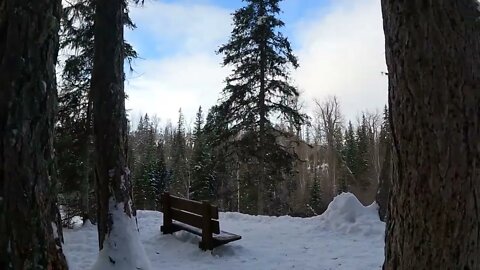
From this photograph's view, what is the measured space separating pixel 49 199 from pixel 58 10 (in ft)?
4.38

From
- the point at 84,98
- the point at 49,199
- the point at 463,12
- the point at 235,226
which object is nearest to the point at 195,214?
the point at 235,226

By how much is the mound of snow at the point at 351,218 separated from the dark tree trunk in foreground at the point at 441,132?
7.27 meters

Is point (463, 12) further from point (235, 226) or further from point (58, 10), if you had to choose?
point (235, 226)

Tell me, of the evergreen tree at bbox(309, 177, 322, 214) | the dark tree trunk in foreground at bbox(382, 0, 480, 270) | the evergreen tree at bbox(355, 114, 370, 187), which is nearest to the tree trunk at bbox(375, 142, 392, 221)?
the dark tree trunk in foreground at bbox(382, 0, 480, 270)

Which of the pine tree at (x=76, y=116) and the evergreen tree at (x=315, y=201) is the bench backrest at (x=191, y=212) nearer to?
the pine tree at (x=76, y=116)

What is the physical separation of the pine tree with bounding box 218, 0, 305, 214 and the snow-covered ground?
670 cm

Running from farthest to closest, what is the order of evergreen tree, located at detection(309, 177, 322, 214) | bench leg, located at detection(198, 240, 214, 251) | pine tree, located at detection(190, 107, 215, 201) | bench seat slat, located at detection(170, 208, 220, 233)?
evergreen tree, located at detection(309, 177, 322, 214), pine tree, located at detection(190, 107, 215, 201), bench seat slat, located at detection(170, 208, 220, 233), bench leg, located at detection(198, 240, 214, 251)

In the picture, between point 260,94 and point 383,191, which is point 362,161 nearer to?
point 260,94

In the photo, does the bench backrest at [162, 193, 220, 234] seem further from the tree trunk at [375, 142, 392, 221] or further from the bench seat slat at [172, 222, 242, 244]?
the tree trunk at [375, 142, 392, 221]

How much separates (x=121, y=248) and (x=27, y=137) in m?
3.09

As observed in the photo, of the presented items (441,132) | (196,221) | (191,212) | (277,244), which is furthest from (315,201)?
(441,132)

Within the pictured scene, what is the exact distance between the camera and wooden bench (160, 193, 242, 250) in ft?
25.3

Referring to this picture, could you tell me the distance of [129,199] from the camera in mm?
5777

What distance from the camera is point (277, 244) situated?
8594 mm
